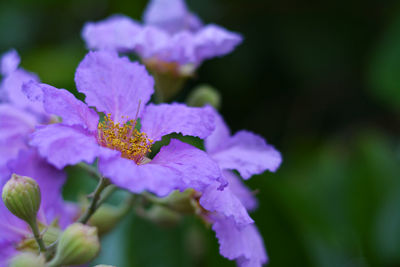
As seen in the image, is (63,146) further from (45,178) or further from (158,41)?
(158,41)

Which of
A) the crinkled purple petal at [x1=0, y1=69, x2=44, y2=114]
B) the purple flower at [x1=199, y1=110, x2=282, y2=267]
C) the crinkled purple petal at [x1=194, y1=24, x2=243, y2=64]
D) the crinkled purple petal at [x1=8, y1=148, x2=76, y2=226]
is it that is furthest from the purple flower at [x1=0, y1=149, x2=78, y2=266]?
the crinkled purple petal at [x1=194, y1=24, x2=243, y2=64]

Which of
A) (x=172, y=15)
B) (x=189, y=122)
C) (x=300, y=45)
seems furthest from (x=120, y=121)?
(x=300, y=45)

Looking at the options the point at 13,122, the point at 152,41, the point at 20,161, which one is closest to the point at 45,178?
the point at 20,161

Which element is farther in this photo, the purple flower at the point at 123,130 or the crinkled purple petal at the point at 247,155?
the crinkled purple petal at the point at 247,155

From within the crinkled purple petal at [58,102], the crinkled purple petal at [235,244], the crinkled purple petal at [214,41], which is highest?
the crinkled purple petal at [214,41]

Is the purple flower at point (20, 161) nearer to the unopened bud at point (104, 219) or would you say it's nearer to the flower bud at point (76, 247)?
the unopened bud at point (104, 219)

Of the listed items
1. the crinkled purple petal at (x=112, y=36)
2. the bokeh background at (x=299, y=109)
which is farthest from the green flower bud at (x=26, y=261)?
the bokeh background at (x=299, y=109)

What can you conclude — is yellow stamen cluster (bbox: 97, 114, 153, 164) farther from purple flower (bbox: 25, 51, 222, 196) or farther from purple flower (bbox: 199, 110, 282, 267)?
purple flower (bbox: 199, 110, 282, 267)
